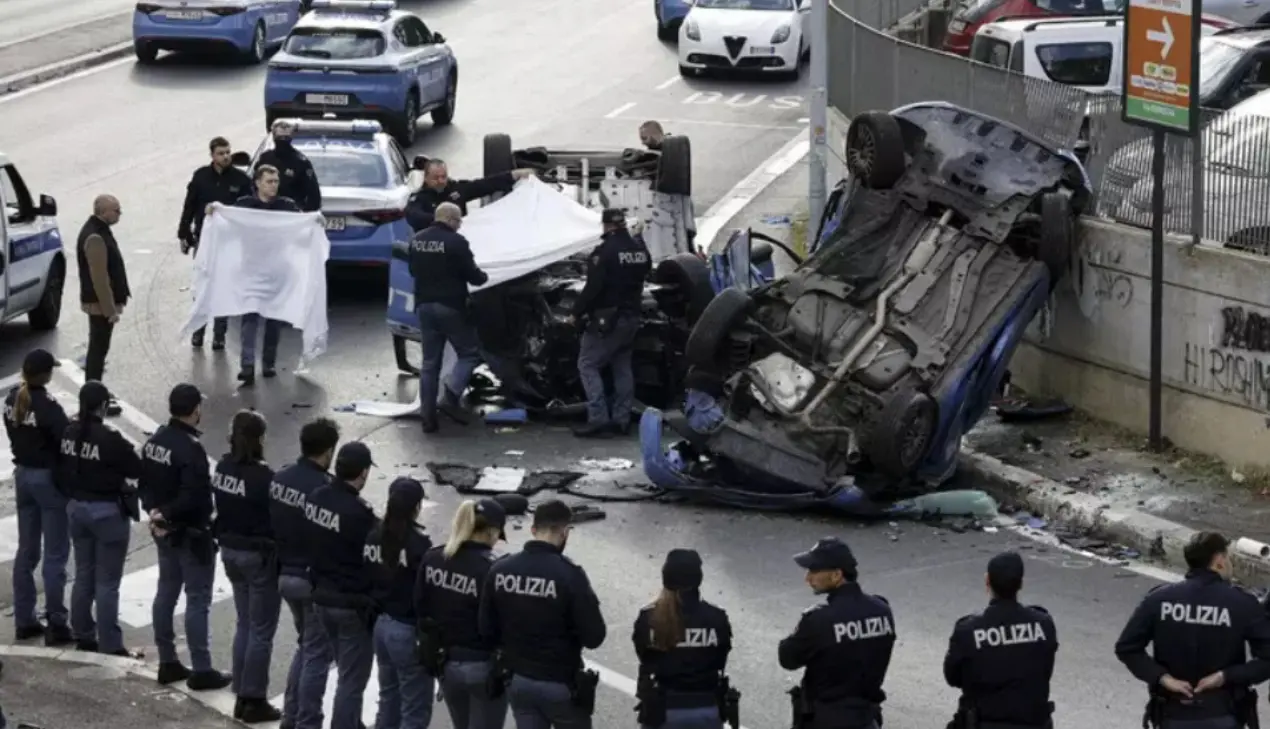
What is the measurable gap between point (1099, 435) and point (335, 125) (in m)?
8.86

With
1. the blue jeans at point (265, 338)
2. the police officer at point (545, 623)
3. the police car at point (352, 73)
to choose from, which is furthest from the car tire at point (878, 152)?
the police car at point (352, 73)

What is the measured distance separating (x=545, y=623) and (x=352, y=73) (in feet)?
65.2

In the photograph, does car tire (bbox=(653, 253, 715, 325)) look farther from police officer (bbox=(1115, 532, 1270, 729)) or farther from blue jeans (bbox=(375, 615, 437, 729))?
police officer (bbox=(1115, 532, 1270, 729))

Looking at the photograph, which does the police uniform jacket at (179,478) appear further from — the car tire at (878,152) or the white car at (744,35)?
the white car at (744,35)

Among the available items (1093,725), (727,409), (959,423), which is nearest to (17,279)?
(727,409)

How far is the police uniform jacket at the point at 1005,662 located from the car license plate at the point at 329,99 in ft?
66.6

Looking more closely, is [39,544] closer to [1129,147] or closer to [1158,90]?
[1158,90]

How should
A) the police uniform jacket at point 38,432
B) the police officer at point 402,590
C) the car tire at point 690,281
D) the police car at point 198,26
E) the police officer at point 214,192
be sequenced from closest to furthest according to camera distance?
the police officer at point 402,590 → the police uniform jacket at point 38,432 → the car tire at point 690,281 → the police officer at point 214,192 → the police car at point 198,26

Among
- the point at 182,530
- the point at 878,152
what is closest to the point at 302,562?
the point at 182,530

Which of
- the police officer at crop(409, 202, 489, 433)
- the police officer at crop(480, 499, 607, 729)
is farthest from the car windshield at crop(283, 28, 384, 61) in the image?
the police officer at crop(480, 499, 607, 729)

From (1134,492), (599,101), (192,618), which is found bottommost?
(599,101)

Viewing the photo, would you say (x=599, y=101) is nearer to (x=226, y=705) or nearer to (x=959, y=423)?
(x=959, y=423)

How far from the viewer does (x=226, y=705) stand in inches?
477

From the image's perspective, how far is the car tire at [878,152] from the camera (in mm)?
16406
